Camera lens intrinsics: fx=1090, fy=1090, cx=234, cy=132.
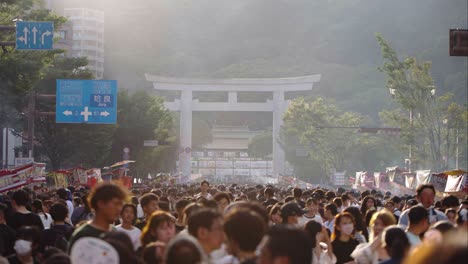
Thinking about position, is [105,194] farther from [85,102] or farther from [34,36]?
[85,102]

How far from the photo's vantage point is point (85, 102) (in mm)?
41750

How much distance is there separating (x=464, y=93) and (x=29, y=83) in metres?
119

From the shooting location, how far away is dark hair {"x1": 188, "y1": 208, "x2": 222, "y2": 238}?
6.82 meters

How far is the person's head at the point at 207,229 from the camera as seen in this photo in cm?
679

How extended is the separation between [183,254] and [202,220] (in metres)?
1.84

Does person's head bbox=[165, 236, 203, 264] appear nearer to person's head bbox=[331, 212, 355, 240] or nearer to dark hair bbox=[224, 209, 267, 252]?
dark hair bbox=[224, 209, 267, 252]

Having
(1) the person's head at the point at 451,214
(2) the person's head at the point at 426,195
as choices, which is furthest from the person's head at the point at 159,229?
(1) the person's head at the point at 451,214

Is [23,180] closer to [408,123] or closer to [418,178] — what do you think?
[418,178]

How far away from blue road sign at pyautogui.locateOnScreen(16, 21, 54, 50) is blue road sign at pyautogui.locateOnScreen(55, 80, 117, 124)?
1683 centimetres

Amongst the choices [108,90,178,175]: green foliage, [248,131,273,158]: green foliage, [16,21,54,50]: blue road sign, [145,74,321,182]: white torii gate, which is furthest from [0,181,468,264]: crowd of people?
[248,131,273,158]: green foliage

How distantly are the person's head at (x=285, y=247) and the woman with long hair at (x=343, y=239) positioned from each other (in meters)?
6.09

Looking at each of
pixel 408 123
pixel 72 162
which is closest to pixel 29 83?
pixel 72 162

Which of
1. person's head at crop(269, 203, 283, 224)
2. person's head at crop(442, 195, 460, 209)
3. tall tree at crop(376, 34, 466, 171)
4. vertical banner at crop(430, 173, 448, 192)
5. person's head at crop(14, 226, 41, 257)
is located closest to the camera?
person's head at crop(14, 226, 41, 257)

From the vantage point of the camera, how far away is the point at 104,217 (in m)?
7.82
